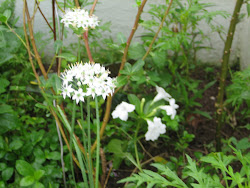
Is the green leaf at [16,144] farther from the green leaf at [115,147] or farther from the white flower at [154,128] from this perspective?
the white flower at [154,128]

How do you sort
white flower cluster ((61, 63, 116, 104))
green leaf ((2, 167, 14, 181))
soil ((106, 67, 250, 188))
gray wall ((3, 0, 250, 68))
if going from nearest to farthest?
white flower cluster ((61, 63, 116, 104)), green leaf ((2, 167, 14, 181)), soil ((106, 67, 250, 188)), gray wall ((3, 0, 250, 68))

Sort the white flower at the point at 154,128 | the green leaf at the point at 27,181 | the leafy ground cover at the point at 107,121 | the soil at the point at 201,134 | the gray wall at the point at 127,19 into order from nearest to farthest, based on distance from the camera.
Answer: the leafy ground cover at the point at 107,121, the green leaf at the point at 27,181, the white flower at the point at 154,128, the soil at the point at 201,134, the gray wall at the point at 127,19

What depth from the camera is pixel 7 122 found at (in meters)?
1.58

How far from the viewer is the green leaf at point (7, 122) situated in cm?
157

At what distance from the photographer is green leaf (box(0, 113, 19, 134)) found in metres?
1.57

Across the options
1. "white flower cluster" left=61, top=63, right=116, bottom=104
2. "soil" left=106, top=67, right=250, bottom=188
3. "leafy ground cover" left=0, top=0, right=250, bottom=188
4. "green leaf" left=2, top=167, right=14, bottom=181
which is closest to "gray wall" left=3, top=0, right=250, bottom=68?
"leafy ground cover" left=0, top=0, right=250, bottom=188

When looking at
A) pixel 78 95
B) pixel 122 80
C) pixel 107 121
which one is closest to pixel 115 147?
pixel 107 121

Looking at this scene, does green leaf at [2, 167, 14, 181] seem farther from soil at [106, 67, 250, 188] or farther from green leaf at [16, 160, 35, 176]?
soil at [106, 67, 250, 188]

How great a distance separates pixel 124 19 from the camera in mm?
2588

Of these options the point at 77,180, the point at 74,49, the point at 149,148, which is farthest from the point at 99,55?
the point at 77,180

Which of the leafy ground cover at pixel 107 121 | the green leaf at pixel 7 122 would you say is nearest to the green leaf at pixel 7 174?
the leafy ground cover at pixel 107 121

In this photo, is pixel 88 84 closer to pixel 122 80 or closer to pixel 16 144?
pixel 122 80

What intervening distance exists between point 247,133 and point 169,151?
0.67 m

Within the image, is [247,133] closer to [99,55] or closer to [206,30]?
[206,30]
